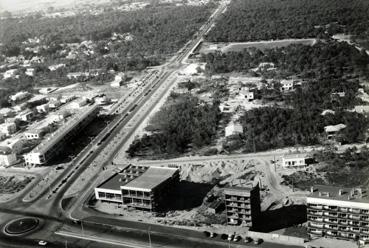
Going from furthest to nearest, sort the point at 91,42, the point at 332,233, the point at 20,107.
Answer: the point at 91,42 → the point at 20,107 → the point at 332,233

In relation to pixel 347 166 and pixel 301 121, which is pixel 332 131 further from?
pixel 347 166

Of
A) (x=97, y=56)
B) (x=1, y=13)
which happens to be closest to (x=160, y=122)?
(x=97, y=56)

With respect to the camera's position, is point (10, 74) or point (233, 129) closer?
point (233, 129)

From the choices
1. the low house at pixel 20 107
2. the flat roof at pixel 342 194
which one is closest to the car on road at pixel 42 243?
the flat roof at pixel 342 194

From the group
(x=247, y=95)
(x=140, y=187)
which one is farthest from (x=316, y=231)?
(x=247, y=95)

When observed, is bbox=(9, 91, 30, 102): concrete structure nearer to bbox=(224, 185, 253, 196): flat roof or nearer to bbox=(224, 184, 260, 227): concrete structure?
bbox=(224, 184, 260, 227): concrete structure

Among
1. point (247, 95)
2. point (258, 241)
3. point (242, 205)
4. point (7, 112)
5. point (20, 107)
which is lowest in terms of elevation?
point (258, 241)
